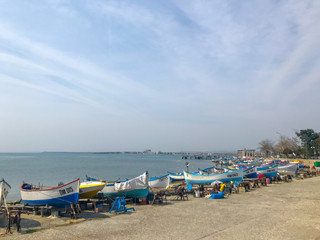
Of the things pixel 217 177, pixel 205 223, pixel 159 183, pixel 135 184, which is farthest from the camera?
pixel 217 177

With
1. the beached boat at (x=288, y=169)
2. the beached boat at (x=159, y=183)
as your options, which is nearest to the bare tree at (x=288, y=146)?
the beached boat at (x=288, y=169)

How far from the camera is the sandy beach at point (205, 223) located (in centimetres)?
1238

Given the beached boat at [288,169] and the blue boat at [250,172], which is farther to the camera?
the beached boat at [288,169]

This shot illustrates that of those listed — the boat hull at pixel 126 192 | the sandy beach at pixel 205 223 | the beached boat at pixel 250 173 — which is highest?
the beached boat at pixel 250 173

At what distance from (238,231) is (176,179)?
27.8m

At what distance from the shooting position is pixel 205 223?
14281 millimetres

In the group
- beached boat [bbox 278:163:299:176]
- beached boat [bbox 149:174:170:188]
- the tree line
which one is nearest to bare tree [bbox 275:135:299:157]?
the tree line

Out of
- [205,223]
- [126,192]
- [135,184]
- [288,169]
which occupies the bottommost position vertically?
[205,223]

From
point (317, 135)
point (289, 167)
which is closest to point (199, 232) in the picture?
point (289, 167)

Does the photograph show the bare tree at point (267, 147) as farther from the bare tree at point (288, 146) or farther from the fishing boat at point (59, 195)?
the fishing boat at point (59, 195)

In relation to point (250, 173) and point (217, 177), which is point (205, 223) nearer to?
point (217, 177)

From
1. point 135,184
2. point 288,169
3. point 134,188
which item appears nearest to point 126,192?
point 134,188

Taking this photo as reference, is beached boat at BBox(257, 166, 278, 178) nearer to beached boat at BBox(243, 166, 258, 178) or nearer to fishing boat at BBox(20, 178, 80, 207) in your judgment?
beached boat at BBox(243, 166, 258, 178)

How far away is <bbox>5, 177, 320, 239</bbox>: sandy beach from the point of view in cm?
1238
